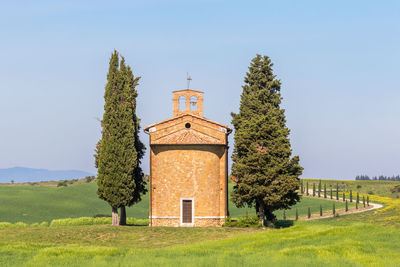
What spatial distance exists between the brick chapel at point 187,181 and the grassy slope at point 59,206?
762 inches

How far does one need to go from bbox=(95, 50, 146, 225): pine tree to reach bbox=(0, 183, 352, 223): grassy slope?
17.8 metres

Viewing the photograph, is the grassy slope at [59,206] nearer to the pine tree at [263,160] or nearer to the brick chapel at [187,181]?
the brick chapel at [187,181]

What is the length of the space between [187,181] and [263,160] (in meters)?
6.75

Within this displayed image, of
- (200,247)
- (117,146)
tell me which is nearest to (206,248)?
(200,247)

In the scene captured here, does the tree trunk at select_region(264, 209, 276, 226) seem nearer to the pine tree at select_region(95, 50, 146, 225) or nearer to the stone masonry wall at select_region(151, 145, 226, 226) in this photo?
the stone masonry wall at select_region(151, 145, 226, 226)

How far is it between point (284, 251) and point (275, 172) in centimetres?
1753

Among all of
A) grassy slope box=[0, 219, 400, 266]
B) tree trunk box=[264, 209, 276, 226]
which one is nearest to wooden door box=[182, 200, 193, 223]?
grassy slope box=[0, 219, 400, 266]

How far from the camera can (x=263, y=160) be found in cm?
4569

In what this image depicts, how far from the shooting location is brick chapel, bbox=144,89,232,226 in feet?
152

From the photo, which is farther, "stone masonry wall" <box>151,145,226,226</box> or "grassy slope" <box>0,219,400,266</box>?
"stone masonry wall" <box>151,145,226,226</box>

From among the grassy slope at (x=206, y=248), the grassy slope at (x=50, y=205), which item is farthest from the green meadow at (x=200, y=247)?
the grassy slope at (x=50, y=205)

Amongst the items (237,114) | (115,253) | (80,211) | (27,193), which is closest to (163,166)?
(237,114)

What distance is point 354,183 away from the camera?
419ft

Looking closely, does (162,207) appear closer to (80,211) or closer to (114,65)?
(114,65)
